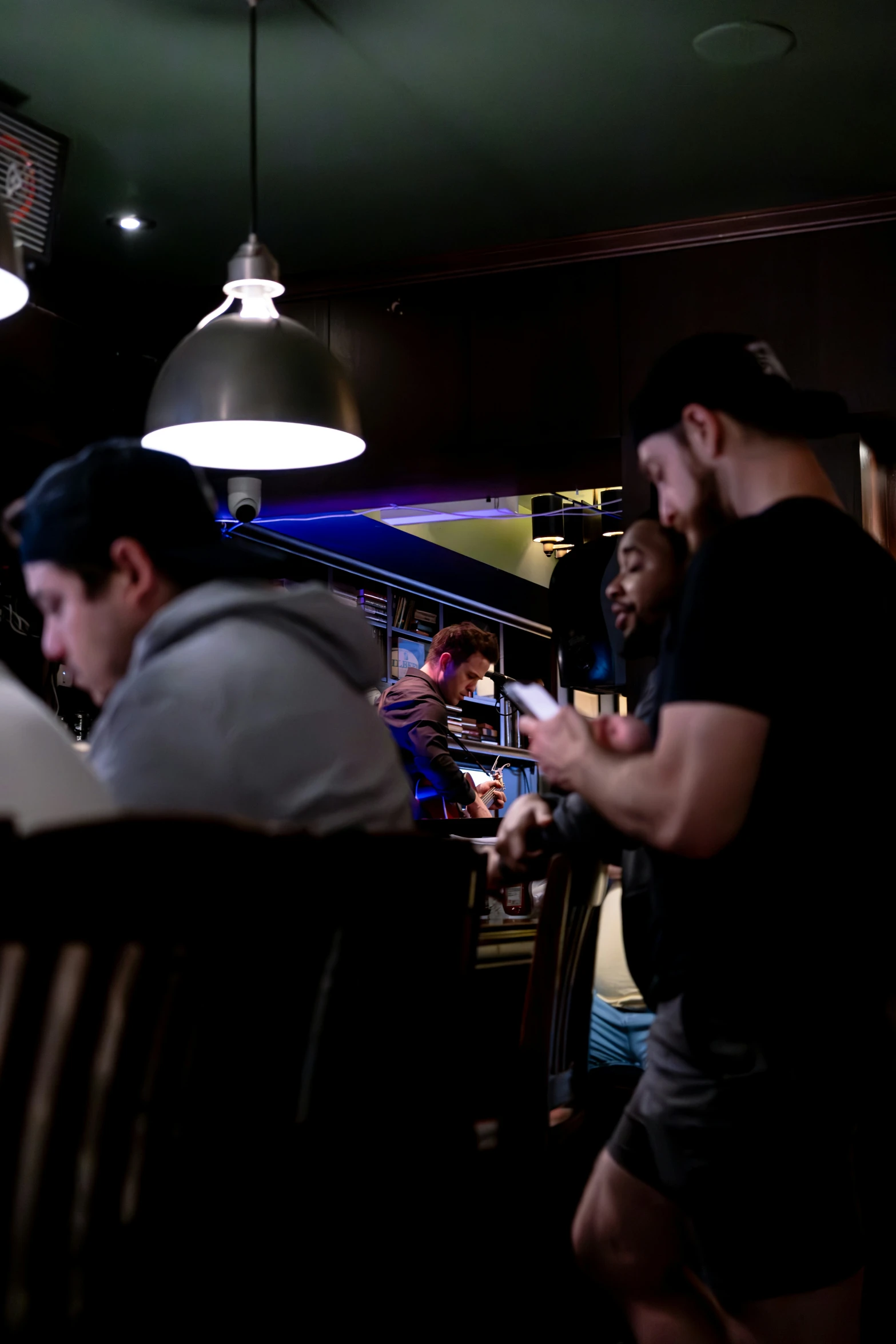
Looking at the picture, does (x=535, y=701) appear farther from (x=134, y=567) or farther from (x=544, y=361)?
(x=544, y=361)

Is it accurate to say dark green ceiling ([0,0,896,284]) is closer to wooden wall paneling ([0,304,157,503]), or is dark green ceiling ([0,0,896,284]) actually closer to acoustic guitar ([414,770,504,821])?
wooden wall paneling ([0,304,157,503])

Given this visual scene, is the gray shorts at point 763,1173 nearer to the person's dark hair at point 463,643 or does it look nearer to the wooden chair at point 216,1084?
the wooden chair at point 216,1084

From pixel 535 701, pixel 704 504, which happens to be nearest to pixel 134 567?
pixel 535 701

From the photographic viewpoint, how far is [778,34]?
360cm

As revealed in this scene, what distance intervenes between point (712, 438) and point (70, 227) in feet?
12.7

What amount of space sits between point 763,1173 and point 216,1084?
2.63ft

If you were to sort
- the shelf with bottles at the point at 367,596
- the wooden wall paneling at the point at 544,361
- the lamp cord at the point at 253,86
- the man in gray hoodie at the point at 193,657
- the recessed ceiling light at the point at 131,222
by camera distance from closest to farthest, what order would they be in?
the man in gray hoodie at the point at 193,657, the lamp cord at the point at 253,86, the recessed ceiling light at the point at 131,222, the wooden wall paneling at the point at 544,361, the shelf with bottles at the point at 367,596

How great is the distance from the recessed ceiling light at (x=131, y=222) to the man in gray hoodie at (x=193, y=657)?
3.36 meters

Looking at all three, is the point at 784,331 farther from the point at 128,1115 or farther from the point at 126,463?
the point at 128,1115

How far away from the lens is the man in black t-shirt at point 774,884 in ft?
4.77

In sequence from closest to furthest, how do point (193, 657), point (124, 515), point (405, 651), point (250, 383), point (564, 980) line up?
1. point (193, 657)
2. point (124, 515)
3. point (564, 980)
4. point (250, 383)
5. point (405, 651)

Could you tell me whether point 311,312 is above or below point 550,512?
above

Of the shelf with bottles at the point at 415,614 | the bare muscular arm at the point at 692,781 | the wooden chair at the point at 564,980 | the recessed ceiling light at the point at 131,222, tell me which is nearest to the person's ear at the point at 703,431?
the bare muscular arm at the point at 692,781

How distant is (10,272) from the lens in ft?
8.33
